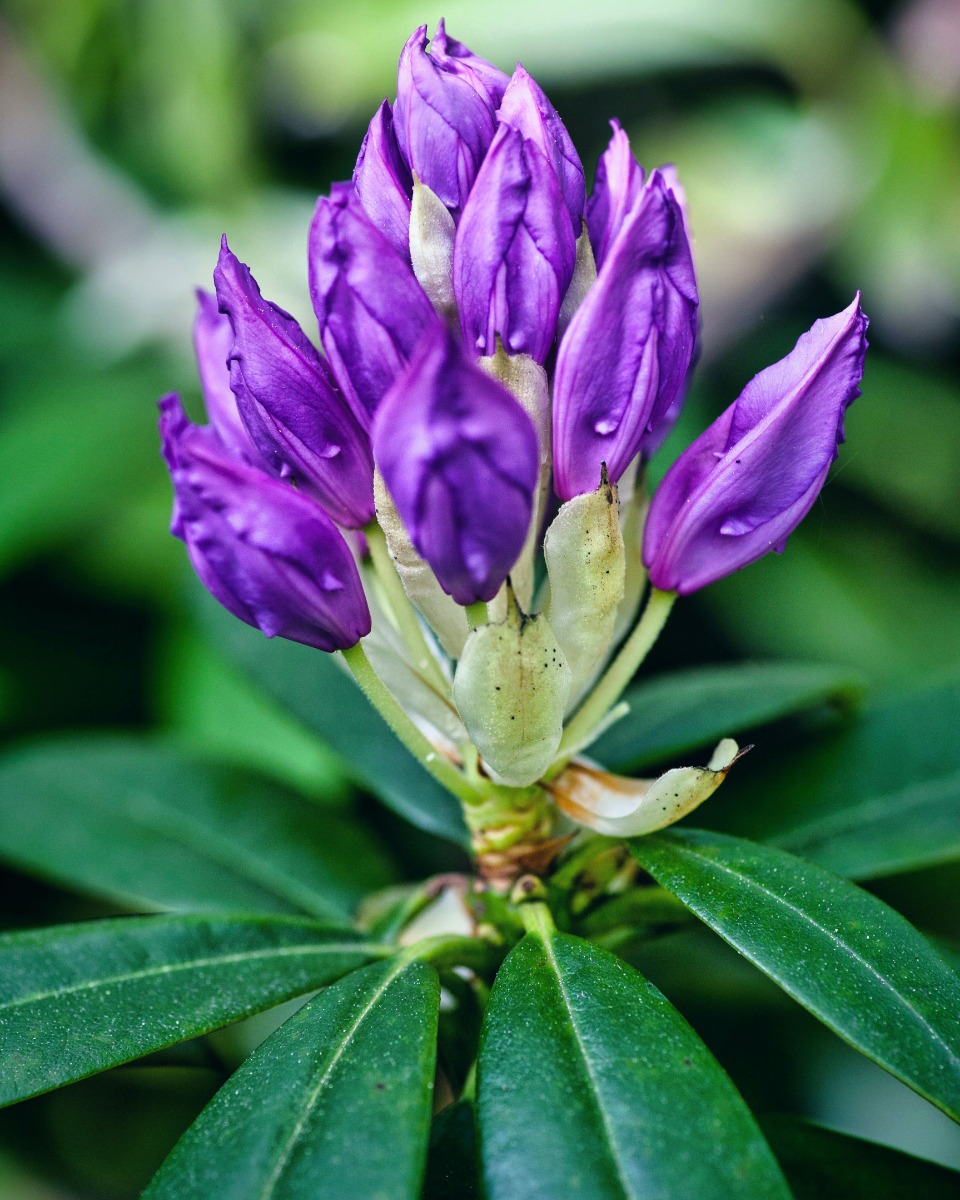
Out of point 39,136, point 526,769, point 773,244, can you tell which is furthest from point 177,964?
point 39,136

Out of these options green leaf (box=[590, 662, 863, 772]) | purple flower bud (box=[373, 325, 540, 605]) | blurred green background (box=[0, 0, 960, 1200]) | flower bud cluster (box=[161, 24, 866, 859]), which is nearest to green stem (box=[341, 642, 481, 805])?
flower bud cluster (box=[161, 24, 866, 859])

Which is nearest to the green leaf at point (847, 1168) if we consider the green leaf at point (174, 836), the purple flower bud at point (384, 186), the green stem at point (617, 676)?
the green stem at point (617, 676)

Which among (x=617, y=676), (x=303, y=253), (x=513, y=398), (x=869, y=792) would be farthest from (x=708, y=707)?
(x=303, y=253)

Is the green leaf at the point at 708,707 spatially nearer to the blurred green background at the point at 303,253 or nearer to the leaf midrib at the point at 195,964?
the leaf midrib at the point at 195,964

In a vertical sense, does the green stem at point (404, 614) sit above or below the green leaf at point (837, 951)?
above

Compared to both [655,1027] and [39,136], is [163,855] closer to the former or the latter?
[655,1027]

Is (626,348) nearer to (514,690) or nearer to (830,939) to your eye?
(514,690)
